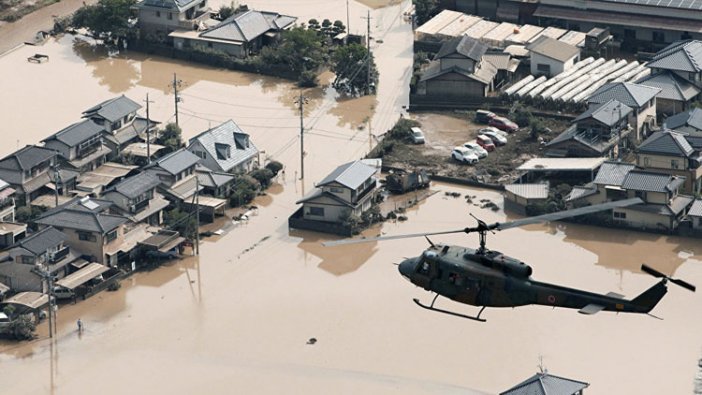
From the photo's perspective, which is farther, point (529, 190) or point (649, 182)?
point (529, 190)

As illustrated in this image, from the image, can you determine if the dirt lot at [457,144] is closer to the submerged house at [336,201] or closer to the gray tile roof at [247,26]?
the submerged house at [336,201]

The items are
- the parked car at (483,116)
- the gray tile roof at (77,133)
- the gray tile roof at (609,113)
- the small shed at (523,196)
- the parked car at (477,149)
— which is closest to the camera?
the small shed at (523,196)

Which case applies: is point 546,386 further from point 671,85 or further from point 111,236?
point 671,85

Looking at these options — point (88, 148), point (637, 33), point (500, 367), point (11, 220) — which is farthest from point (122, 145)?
point (637, 33)

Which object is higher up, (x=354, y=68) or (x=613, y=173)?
(x=354, y=68)

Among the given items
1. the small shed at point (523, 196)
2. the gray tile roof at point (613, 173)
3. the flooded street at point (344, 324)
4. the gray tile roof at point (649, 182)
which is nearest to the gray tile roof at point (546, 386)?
the flooded street at point (344, 324)

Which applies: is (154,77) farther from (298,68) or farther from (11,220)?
(11,220)

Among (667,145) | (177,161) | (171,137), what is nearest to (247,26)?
(171,137)
